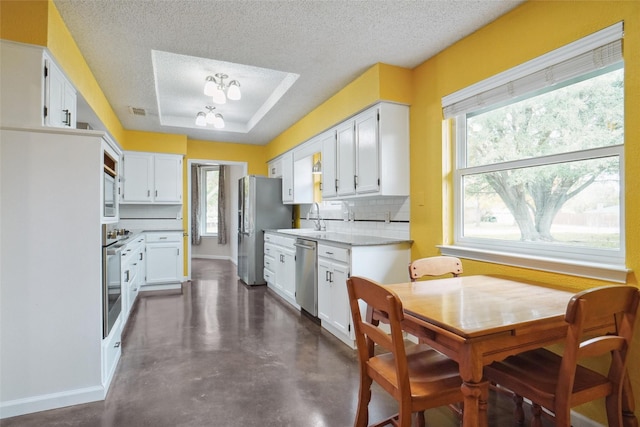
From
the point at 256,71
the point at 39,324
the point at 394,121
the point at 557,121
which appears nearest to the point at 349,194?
the point at 394,121

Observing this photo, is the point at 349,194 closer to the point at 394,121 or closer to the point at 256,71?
the point at 394,121

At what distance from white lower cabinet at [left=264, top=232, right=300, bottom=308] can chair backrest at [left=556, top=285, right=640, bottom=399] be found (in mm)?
3100

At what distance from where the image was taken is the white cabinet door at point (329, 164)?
3.84 metres

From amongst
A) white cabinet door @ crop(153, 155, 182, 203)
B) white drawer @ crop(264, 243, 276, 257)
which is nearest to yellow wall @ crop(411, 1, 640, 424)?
white drawer @ crop(264, 243, 276, 257)

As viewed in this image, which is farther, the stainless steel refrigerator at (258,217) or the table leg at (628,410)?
the stainless steel refrigerator at (258,217)

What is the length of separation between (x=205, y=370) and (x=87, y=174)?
1.61 meters

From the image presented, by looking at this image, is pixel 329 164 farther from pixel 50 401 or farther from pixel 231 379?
pixel 50 401

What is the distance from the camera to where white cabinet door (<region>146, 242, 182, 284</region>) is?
5.15 m

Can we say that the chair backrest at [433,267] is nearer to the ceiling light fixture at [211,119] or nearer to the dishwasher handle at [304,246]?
the dishwasher handle at [304,246]

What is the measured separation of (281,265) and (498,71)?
3.32 meters

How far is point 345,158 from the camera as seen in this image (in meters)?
3.60

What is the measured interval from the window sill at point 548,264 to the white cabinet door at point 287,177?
3013 millimetres

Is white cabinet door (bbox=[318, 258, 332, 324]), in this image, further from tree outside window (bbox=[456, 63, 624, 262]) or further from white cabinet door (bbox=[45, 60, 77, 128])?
white cabinet door (bbox=[45, 60, 77, 128])

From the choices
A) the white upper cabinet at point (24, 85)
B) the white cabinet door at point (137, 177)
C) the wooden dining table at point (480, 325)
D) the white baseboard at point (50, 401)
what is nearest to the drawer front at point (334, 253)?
the wooden dining table at point (480, 325)
